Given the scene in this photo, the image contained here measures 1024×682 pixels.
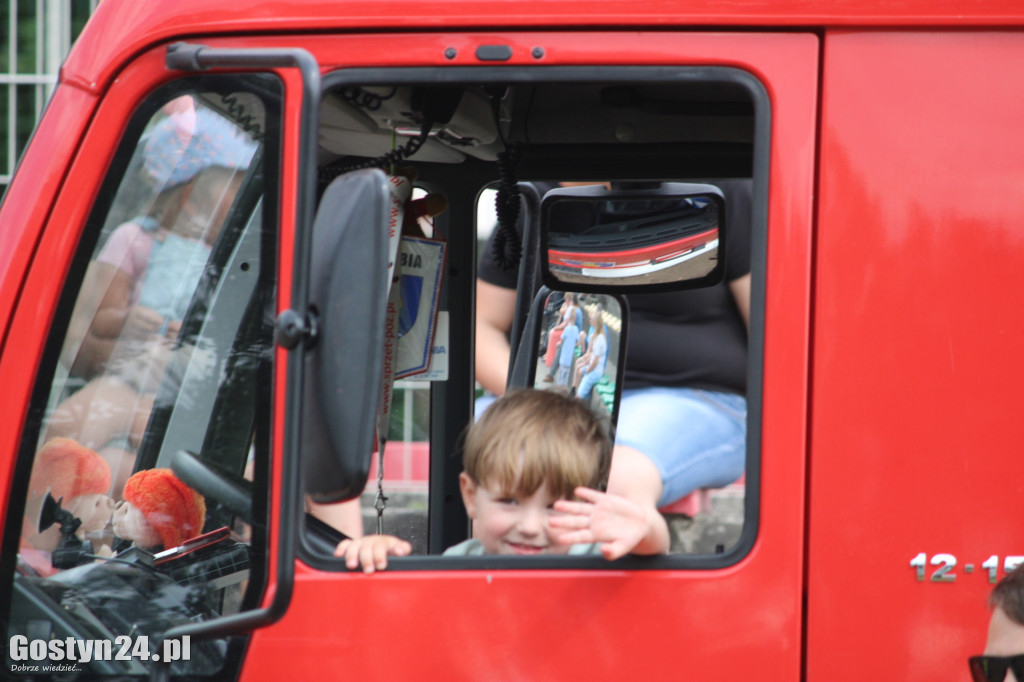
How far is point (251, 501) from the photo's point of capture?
157cm

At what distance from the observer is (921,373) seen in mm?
1469

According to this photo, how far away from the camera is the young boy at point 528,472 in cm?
172

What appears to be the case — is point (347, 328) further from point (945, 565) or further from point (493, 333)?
point (493, 333)

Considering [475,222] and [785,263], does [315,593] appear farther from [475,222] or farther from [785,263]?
[475,222]

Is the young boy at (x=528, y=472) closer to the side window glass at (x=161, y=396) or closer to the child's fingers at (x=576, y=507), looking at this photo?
the child's fingers at (x=576, y=507)

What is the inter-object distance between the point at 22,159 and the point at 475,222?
1180 millimetres

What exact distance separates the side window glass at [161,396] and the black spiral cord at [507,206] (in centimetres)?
67

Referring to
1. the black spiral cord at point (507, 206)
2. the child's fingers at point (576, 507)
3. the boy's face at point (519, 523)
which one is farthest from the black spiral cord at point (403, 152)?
the child's fingers at point (576, 507)

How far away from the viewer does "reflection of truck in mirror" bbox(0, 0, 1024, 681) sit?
4.81 feet

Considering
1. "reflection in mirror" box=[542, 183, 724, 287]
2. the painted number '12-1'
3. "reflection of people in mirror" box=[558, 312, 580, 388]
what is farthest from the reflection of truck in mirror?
"reflection of people in mirror" box=[558, 312, 580, 388]

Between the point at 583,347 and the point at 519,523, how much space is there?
739mm

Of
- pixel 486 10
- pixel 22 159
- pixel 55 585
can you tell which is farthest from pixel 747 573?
pixel 22 159

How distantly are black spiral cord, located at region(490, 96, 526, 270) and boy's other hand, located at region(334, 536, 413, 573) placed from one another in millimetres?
928

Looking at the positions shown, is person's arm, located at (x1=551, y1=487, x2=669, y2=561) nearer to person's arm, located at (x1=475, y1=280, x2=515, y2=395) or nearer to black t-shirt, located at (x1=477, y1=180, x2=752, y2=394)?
black t-shirt, located at (x1=477, y1=180, x2=752, y2=394)
